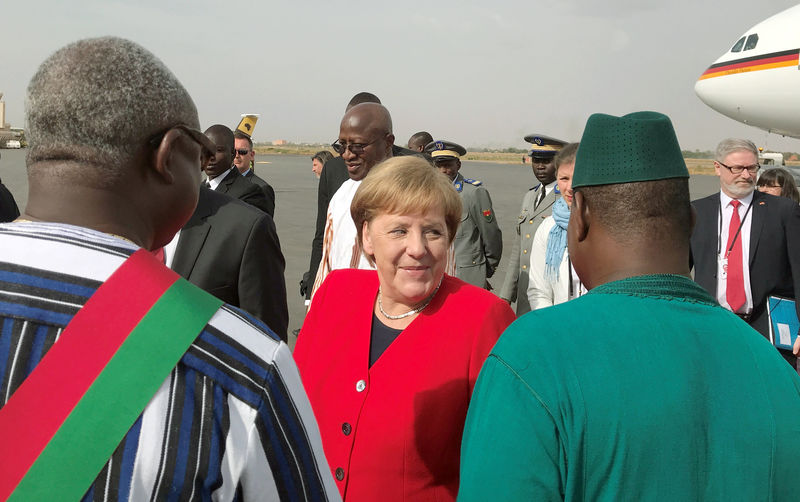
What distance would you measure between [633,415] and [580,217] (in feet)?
1.71

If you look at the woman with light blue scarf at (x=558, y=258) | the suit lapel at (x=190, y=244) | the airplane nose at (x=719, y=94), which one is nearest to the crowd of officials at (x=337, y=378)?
the suit lapel at (x=190, y=244)

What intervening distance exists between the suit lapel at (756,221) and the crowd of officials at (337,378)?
342cm

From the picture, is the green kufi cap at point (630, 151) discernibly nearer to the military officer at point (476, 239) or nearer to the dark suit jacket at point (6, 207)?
the military officer at point (476, 239)

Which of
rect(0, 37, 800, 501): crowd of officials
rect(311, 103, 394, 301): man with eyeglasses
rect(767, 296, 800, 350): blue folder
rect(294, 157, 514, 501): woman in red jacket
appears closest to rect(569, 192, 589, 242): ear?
rect(0, 37, 800, 501): crowd of officials

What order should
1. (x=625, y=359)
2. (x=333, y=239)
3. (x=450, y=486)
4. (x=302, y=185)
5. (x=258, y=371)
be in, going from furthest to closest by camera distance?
(x=302, y=185) → (x=333, y=239) → (x=450, y=486) → (x=625, y=359) → (x=258, y=371)

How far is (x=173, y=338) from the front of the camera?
1.00 meters

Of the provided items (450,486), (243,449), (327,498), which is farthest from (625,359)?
(450,486)

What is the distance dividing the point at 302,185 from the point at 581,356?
27001 mm

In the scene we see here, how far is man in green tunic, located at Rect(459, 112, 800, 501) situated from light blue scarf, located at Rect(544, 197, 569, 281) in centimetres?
321

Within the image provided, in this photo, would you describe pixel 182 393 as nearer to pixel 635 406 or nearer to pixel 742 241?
pixel 635 406

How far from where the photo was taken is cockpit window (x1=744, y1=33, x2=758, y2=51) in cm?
2131

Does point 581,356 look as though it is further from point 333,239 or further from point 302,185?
point 302,185

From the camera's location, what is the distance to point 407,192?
263cm

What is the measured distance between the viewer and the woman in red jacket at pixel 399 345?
227 cm
